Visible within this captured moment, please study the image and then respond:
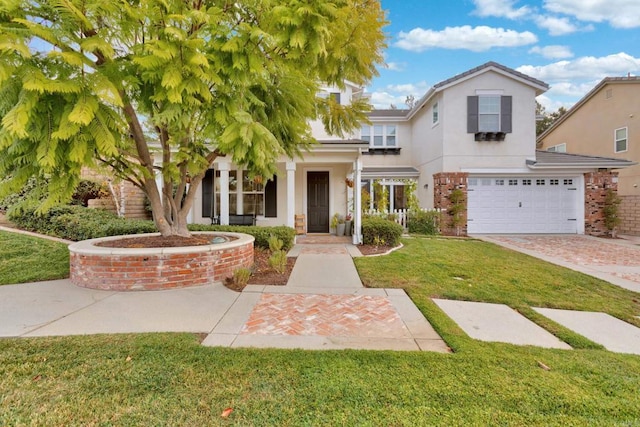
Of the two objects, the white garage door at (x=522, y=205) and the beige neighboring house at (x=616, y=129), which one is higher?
the beige neighboring house at (x=616, y=129)

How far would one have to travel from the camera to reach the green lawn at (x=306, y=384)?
2172 millimetres

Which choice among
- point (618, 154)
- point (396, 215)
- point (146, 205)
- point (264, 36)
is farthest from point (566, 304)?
point (618, 154)

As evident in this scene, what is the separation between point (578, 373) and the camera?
277 cm

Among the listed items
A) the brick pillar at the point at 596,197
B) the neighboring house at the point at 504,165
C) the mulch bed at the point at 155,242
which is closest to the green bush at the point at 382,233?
the neighboring house at the point at 504,165

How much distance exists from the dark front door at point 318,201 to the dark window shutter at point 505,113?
8.55m

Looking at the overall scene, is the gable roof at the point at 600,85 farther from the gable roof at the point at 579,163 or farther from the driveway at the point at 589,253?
the driveway at the point at 589,253

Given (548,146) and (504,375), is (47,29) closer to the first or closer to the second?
(504,375)

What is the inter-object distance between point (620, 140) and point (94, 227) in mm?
22838

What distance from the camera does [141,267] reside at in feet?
16.8

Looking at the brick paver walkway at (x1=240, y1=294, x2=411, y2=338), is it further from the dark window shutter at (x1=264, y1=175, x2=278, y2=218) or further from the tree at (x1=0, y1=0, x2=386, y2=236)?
the dark window shutter at (x1=264, y1=175, x2=278, y2=218)

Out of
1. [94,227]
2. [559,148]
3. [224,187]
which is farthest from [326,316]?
[559,148]

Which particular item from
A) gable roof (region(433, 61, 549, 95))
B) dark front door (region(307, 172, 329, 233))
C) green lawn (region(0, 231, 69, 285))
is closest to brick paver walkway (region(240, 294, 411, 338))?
green lawn (region(0, 231, 69, 285))

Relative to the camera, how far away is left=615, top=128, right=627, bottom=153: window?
1509cm

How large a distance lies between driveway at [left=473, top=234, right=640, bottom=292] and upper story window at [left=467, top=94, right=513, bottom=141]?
15.7ft
